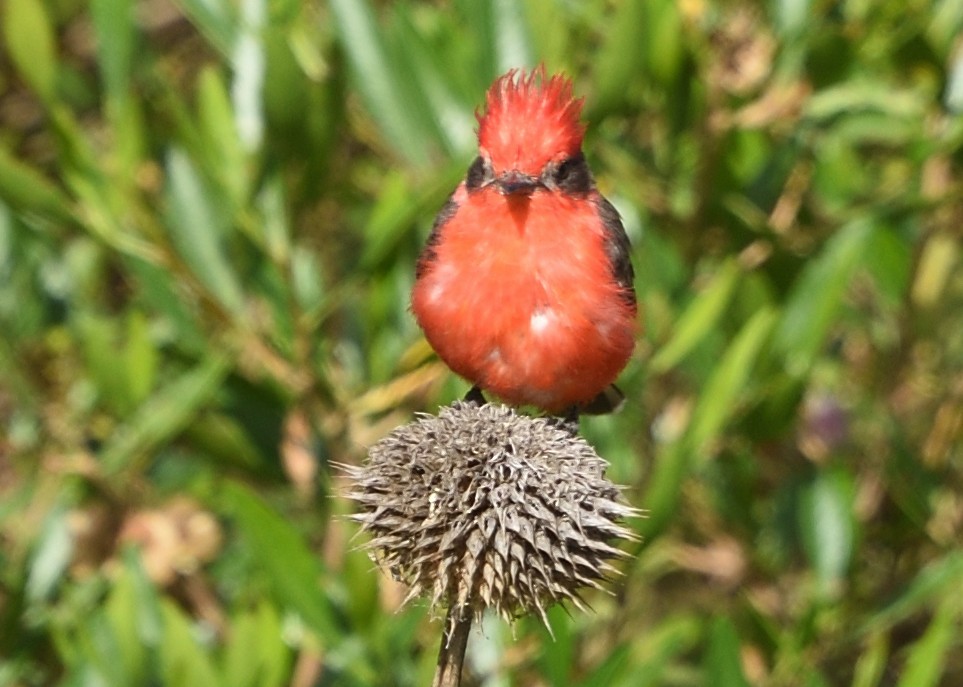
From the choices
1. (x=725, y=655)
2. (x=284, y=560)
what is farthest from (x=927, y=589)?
(x=284, y=560)

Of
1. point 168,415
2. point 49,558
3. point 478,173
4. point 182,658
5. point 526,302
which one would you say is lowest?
point 182,658

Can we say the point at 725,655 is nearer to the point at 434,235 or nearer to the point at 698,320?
the point at 698,320

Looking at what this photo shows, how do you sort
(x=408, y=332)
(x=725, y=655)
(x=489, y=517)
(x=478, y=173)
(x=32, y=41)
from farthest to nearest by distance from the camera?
(x=408, y=332) < (x=32, y=41) < (x=478, y=173) < (x=725, y=655) < (x=489, y=517)

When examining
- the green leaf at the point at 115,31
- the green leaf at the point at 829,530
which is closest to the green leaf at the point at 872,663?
the green leaf at the point at 829,530

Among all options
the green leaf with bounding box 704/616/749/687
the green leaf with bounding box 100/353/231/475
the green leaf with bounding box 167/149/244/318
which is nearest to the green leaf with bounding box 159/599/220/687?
the green leaf with bounding box 100/353/231/475

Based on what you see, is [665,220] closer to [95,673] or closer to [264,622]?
[264,622]

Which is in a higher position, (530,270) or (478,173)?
(478,173)

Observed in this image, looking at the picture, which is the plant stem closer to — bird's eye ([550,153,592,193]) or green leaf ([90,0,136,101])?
bird's eye ([550,153,592,193])
